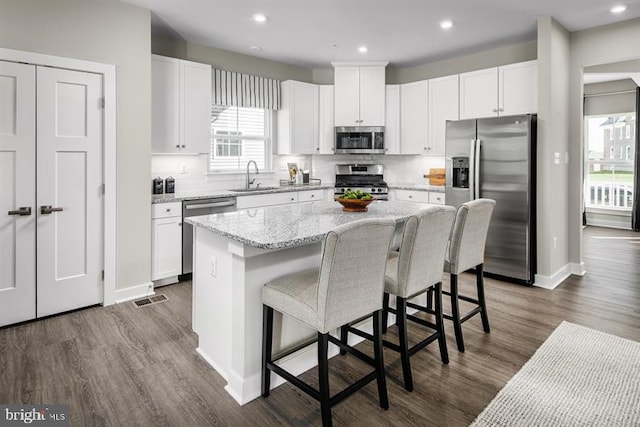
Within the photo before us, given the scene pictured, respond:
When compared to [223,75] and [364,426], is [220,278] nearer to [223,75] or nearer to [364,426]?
[364,426]

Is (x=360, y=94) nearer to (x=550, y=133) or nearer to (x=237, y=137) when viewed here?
(x=237, y=137)

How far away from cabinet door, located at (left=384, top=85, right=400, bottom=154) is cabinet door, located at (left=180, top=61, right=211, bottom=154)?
260cm

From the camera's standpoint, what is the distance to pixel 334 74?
5.92 meters

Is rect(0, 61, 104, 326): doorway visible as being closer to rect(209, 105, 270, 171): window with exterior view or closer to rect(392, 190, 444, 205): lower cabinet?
rect(209, 105, 270, 171): window with exterior view

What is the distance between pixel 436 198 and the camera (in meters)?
5.26

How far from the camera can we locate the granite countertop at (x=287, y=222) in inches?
79.7

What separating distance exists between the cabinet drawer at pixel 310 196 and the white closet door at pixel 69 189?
2.58 m

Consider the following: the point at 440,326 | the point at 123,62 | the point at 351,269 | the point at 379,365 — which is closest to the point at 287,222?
the point at 351,269

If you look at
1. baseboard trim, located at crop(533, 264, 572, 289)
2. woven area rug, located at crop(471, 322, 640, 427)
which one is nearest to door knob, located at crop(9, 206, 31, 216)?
woven area rug, located at crop(471, 322, 640, 427)

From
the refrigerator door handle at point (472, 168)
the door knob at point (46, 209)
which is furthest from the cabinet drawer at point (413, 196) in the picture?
the door knob at point (46, 209)

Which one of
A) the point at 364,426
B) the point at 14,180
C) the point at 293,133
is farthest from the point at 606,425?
the point at 293,133

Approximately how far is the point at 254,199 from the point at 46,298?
231 cm

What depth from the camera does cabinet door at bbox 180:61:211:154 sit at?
175 inches

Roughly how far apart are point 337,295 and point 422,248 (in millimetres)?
684
